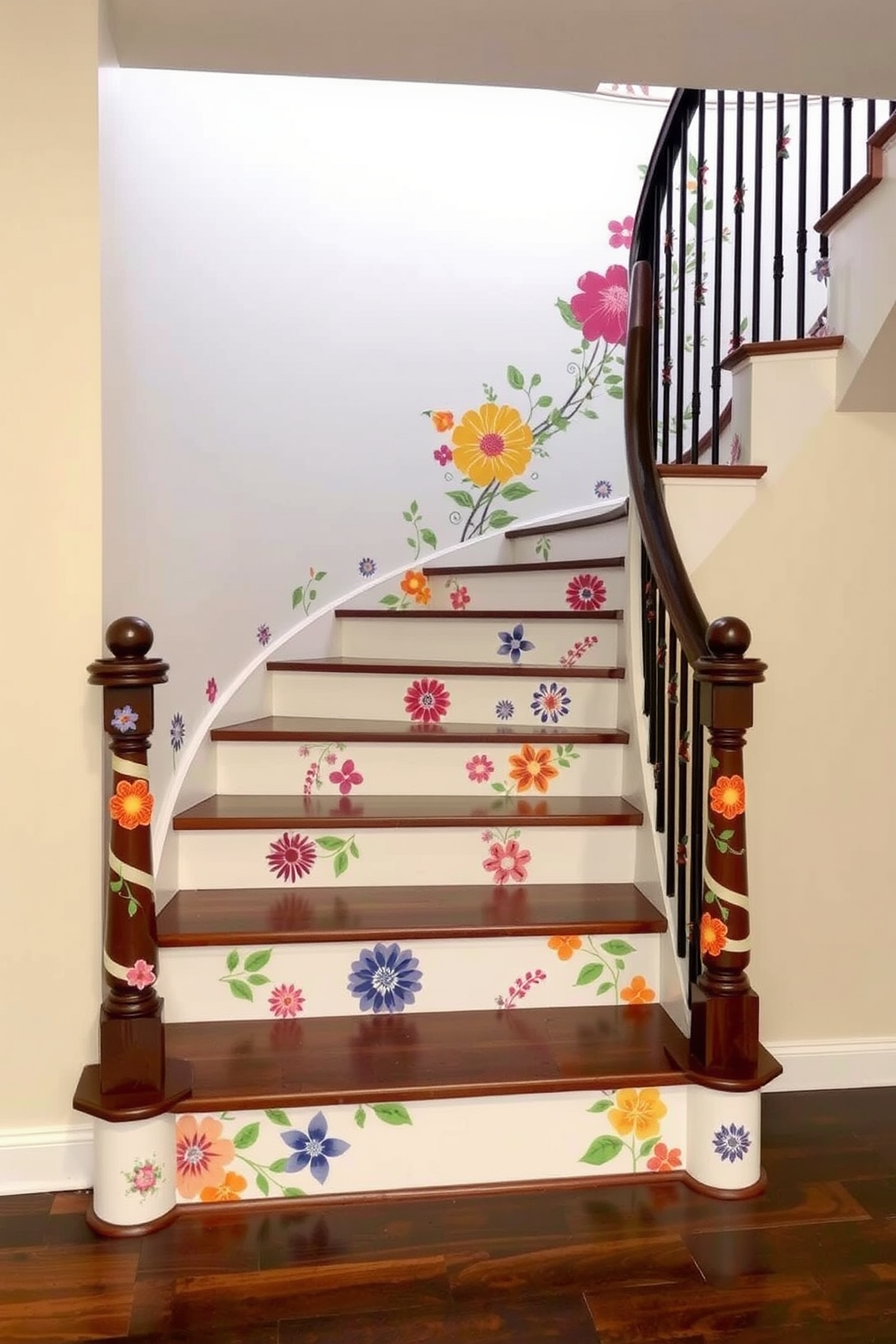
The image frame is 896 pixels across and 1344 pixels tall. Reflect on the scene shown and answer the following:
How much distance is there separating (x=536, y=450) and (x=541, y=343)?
40 centimetres

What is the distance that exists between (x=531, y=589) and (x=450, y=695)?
0.67 meters

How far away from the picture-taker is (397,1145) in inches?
72.8

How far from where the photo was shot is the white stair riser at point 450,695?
2.82 metres

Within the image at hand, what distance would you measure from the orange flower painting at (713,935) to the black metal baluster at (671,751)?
0.91 feet

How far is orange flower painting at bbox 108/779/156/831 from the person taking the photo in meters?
1.76

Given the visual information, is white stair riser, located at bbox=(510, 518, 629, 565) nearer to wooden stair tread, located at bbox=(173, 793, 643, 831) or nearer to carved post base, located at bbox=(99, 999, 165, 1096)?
wooden stair tread, located at bbox=(173, 793, 643, 831)

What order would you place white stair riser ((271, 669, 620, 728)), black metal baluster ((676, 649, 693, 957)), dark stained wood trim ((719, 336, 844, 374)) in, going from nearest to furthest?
black metal baluster ((676, 649, 693, 957)), dark stained wood trim ((719, 336, 844, 374)), white stair riser ((271, 669, 620, 728))

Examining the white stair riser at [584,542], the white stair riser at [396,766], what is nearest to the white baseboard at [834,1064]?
the white stair riser at [396,766]

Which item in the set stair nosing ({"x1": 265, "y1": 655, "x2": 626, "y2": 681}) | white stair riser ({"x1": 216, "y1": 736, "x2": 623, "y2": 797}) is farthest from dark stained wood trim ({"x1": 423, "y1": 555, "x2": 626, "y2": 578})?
white stair riser ({"x1": 216, "y1": 736, "x2": 623, "y2": 797})

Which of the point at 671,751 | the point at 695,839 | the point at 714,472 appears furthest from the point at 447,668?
the point at 695,839

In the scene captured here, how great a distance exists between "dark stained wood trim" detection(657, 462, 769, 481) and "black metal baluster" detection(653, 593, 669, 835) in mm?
286

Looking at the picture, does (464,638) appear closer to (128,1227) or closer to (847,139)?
(847,139)

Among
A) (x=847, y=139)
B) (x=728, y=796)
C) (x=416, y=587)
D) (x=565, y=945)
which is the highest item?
(x=847, y=139)

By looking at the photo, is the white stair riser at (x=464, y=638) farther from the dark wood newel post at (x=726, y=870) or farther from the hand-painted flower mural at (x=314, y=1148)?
the hand-painted flower mural at (x=314, y=1148)
